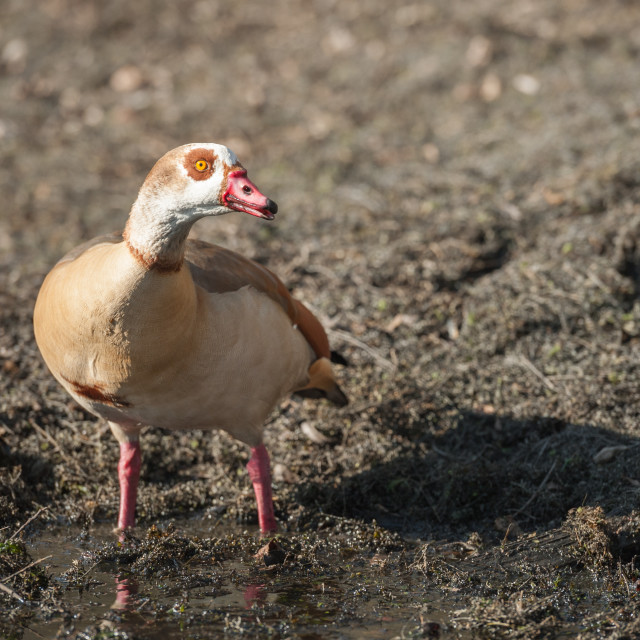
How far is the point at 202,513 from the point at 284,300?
126cm

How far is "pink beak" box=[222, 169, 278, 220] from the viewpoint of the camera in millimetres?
3449

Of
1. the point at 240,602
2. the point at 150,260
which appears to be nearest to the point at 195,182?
the point at 150,260

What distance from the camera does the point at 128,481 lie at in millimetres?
4648

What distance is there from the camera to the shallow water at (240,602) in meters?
3.46

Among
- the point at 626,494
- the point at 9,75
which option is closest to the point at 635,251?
the point at 626,494

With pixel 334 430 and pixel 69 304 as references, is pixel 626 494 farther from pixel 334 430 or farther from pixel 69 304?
pixel 69 304

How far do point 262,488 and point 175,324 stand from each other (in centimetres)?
122

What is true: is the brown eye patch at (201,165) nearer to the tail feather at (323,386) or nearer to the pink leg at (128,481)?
the tail feather at (323,386)

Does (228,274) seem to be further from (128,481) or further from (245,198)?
(128,481)

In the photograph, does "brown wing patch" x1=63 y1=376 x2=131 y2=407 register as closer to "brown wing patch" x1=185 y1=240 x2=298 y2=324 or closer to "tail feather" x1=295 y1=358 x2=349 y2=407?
"brown wing patch" x1=185 y1=240 x2=298 y2=324

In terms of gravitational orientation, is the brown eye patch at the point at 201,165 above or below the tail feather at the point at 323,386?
above

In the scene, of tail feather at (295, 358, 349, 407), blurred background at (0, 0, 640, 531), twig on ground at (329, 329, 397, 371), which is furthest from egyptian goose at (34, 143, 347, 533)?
twig on ground at (329, 329, 397, 371)

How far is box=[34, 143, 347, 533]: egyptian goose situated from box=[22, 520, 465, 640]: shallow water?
59cm

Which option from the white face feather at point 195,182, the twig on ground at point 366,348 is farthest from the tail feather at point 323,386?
the white face feather at point 195,182
